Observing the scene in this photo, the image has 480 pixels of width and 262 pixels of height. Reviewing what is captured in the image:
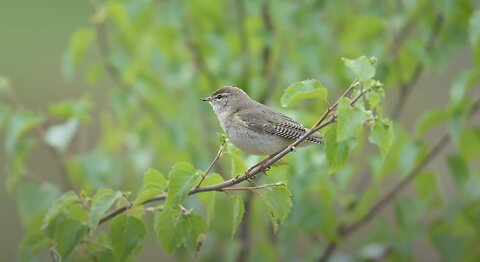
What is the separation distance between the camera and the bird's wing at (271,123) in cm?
459

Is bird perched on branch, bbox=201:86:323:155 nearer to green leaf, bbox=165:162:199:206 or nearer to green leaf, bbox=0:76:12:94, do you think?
green leaf, bbox=165:162:199:206

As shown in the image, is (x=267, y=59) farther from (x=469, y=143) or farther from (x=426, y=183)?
(x=469, y=143)

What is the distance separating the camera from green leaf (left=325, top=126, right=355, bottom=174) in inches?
134

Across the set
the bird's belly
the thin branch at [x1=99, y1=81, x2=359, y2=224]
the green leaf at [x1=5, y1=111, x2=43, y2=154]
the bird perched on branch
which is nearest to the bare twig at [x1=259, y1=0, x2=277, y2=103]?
the bird perched on branch

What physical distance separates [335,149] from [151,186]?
2.57ft

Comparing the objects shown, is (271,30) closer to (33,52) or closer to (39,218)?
(39,218)

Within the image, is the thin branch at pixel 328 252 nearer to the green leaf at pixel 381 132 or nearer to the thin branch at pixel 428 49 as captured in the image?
the thin branch at pixel 428 49

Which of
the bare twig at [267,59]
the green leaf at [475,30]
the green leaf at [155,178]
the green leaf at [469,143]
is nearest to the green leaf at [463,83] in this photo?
the green leaf at [475,30]

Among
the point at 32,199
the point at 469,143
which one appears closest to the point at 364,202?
the point at 469,143

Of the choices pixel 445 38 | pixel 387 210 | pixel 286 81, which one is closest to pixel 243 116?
pixel 286 81

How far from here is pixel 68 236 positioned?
3.79 metres

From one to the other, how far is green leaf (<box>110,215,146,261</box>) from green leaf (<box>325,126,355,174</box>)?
88cm

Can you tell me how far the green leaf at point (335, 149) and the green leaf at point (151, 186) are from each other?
0.70 m

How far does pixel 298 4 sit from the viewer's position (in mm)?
5980
